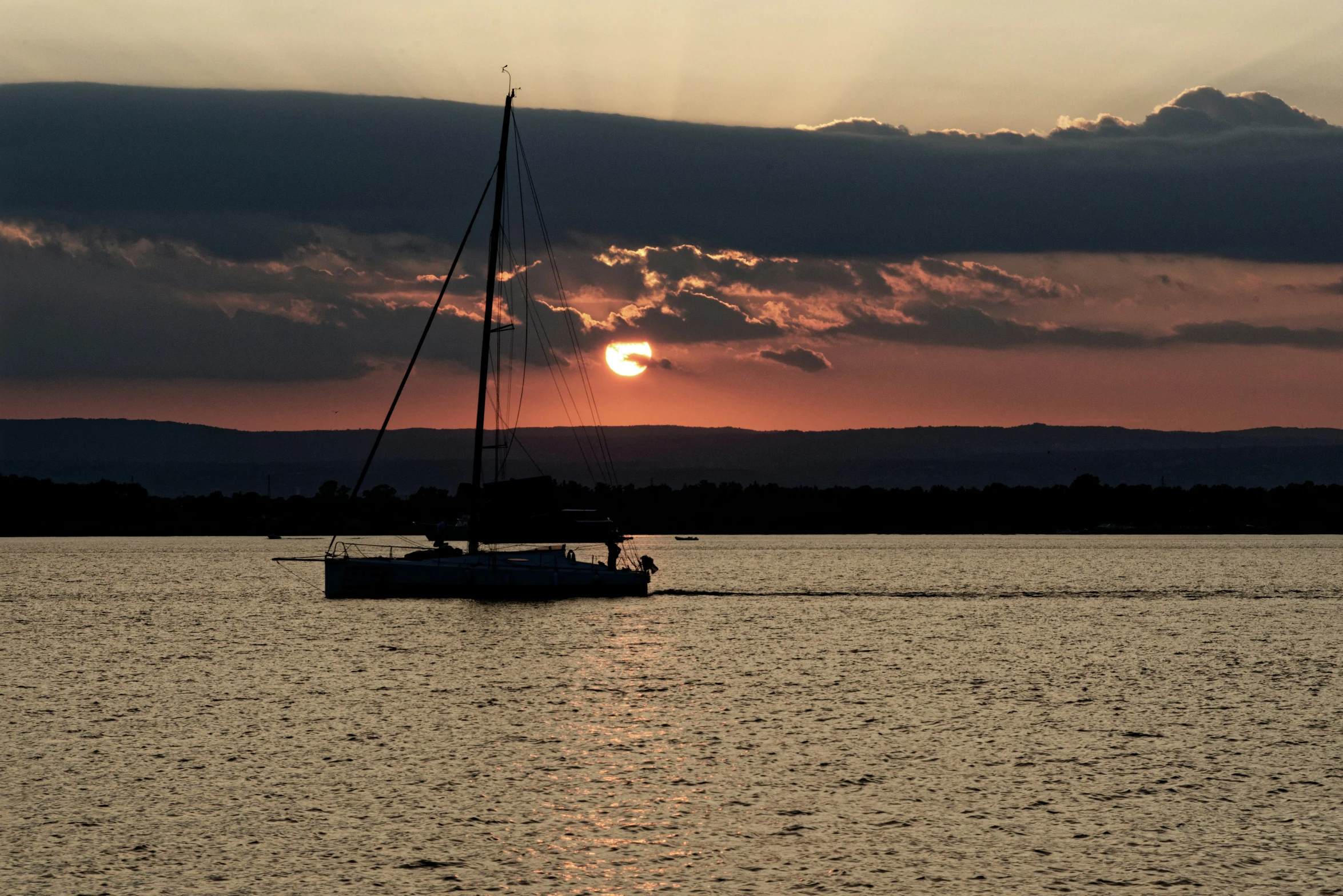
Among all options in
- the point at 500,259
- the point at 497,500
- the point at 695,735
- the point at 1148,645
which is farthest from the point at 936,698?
the point at 500,259

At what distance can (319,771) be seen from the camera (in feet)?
129

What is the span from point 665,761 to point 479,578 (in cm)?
4967

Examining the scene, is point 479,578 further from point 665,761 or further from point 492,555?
point 665,761

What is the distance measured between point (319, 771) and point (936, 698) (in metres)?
27.8

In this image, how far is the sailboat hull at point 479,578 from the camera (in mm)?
88750

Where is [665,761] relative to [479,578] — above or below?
below

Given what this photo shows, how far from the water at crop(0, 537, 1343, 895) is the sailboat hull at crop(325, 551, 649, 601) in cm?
261

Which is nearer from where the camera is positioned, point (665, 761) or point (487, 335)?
point (665, 761)

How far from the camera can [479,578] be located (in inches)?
3501

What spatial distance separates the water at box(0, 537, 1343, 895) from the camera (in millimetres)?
28500

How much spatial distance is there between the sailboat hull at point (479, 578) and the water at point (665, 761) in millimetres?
2614

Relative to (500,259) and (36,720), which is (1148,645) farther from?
(36,720)

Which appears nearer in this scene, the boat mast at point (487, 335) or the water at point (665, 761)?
the water at point (665, 761)

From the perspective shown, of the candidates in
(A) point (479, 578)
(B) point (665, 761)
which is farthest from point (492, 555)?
(B) point (665, 761)
